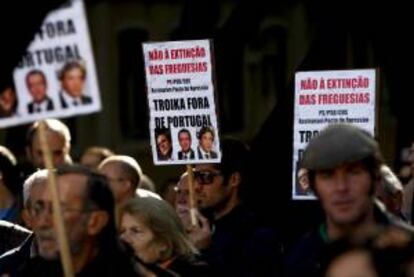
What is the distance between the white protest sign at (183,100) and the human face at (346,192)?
281 centimetres

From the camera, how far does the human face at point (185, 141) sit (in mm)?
10531

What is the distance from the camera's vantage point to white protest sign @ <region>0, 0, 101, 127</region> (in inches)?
326

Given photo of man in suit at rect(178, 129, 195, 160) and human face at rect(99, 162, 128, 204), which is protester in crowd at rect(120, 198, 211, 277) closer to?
photo of man in suit at rect(178, 129, 195, 160)

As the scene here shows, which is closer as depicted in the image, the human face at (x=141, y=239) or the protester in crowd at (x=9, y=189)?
the human face at (x=141, y=239)

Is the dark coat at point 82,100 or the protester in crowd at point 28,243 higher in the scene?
the dark coat at point 82,100

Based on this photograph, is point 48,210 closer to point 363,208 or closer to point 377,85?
point 363,208

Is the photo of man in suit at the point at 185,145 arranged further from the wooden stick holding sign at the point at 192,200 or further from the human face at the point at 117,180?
the human face at the point at 117,180

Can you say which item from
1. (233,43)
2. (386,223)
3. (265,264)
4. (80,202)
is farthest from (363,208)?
(233,43)

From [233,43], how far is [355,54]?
14.7m

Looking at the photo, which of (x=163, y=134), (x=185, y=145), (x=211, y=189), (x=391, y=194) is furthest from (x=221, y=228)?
(x=391, y=194)

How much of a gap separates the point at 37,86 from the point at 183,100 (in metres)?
2.09

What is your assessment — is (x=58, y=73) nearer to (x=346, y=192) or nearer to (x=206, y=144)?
(x=346, y=192)

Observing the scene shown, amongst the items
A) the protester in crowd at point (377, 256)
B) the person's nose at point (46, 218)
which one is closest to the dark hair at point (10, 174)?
the person's nose at point (46, 218)

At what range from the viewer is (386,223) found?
24.9 ft
